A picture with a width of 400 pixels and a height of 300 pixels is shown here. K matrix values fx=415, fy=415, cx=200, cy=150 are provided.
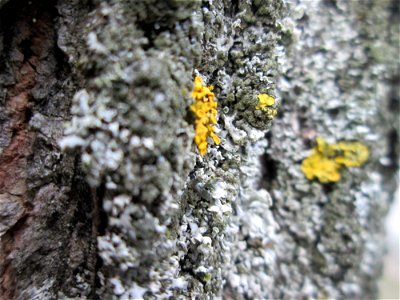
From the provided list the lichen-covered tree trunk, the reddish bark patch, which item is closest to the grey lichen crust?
the lichen-covered tree trunk

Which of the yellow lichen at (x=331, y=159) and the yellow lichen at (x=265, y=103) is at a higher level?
the yellow lichen at (x=265, y=103)

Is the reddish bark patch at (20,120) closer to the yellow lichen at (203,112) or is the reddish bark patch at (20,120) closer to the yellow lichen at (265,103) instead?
the yellow lichen at (203,112)

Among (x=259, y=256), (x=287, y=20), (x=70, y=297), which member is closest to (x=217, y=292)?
(x=259, y=256)

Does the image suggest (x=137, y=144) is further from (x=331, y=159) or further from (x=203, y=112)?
(x=331, y=159)

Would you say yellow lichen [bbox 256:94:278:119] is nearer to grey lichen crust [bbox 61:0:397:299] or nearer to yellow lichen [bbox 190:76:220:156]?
grey lichen crust [bbox 61:0:397:299]

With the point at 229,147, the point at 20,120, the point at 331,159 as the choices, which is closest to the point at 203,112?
the point at 229,147

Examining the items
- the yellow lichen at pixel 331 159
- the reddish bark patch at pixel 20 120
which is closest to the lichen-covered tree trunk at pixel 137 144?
the reddish bark patch at pixel 20 120

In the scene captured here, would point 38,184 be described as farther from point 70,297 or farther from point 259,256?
point 259,256

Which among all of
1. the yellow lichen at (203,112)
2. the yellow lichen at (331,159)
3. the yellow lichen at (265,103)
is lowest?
the yellow lichen at (331,159)
